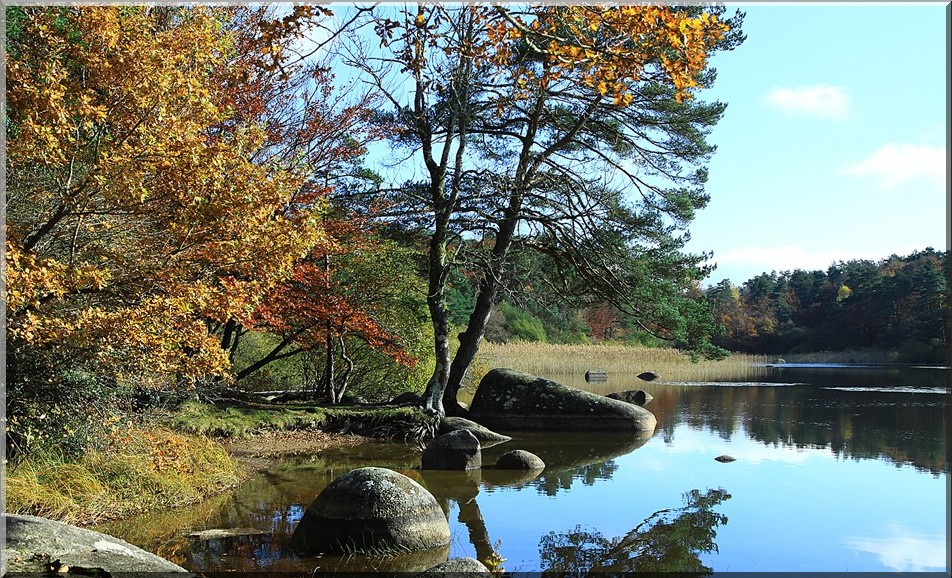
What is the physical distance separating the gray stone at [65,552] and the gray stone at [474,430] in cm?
923

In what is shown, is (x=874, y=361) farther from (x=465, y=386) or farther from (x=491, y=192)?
(x=491, y=192)

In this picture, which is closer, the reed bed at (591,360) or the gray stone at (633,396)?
the gray stone at (633,396)

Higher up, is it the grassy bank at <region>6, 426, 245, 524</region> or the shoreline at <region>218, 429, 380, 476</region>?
the grassy bank at <region>6, 426, 245, 524</region>

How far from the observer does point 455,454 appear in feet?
37.0

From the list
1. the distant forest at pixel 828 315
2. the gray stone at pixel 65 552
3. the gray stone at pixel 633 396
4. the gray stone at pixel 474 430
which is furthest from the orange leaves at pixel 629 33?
the distant forest at pixel 828 315

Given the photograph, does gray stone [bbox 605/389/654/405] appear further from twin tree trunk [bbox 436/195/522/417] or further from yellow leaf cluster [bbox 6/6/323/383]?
yellow leaf cluster [bbox 6/6/323/383]

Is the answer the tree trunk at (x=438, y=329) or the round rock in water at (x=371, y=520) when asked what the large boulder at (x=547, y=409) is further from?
the round rock in water at (x=371, y=520)

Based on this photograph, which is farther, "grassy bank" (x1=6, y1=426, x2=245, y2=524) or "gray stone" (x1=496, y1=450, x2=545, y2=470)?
"gray stone" (x1=496, y1=450, x2=545, y2=470)

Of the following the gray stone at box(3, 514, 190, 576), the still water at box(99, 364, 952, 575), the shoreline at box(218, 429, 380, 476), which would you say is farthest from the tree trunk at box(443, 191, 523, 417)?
the gray stone at box(3, 514, 190, 576)

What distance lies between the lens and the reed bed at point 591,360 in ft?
94.7

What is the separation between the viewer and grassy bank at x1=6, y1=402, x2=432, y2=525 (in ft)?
22.9

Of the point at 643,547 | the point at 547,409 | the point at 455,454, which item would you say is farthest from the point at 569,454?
the point at 643,547

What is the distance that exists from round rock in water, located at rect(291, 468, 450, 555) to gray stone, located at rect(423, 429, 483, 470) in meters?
3.80

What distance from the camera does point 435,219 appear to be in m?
14.8
